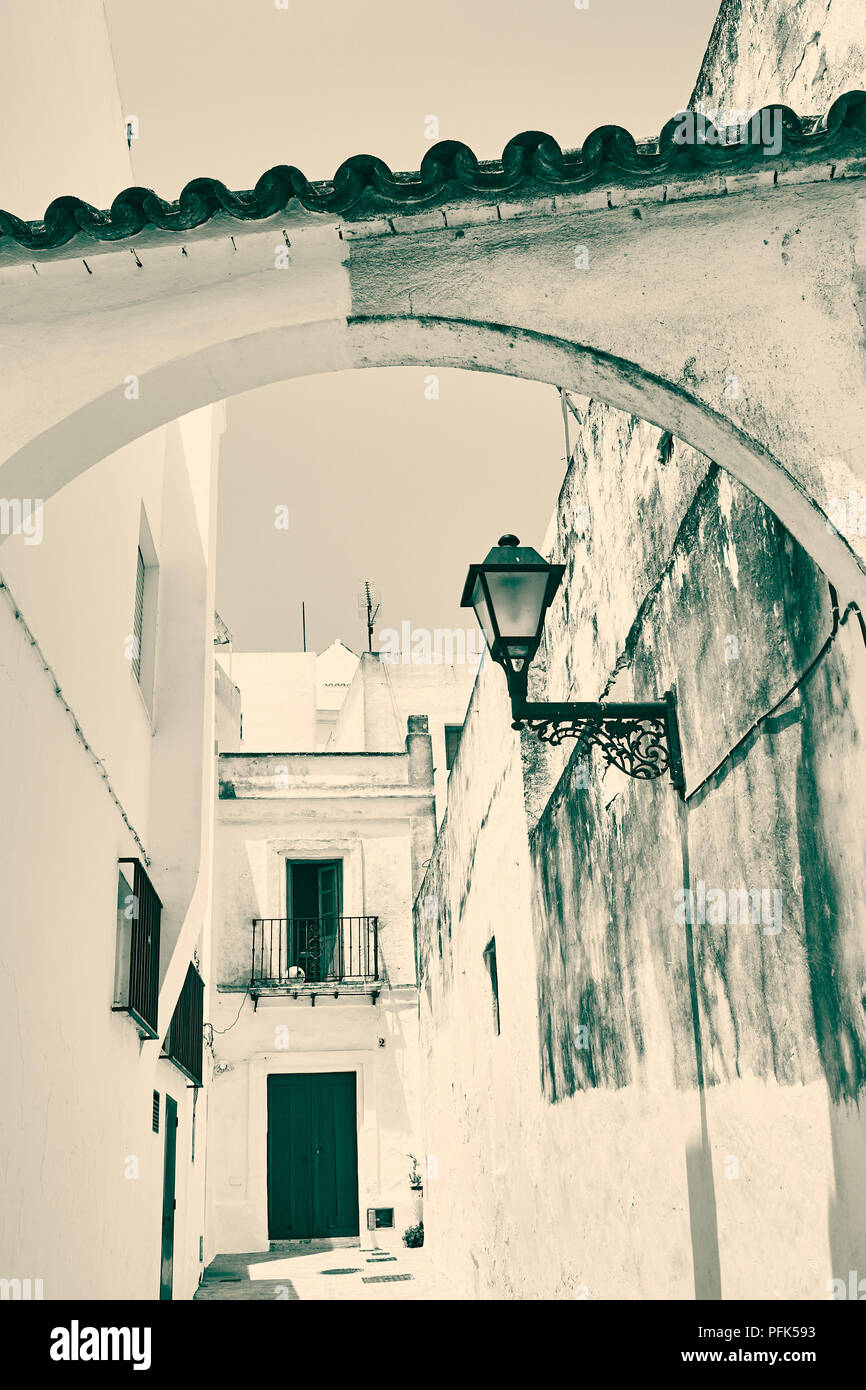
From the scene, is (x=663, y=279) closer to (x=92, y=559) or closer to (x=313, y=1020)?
(x=92, y=559)

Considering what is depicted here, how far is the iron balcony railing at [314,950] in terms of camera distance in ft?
56.9

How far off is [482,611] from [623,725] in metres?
0.69

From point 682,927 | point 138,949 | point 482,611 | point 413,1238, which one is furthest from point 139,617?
point 413,1238

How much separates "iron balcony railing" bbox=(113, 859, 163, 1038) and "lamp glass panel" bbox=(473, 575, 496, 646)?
10.9 ft

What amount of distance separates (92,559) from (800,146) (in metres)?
4.12

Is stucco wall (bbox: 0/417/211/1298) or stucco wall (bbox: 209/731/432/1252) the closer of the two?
stucco wall (bbox: 0/417/211/1298)

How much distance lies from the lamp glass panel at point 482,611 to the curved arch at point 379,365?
1154 millimetres

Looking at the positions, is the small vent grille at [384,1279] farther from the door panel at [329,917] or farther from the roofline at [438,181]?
the roofline at [438,181]

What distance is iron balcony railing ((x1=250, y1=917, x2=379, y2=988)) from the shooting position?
17.3 meters

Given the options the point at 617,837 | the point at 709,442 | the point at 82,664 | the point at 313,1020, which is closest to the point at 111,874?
the point at 82,664

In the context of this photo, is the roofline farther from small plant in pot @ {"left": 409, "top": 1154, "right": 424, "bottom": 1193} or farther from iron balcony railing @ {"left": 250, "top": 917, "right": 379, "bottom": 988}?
iron balcony railing @ {"left": 250, "top": 917, "right": 379, "bottom": 988}

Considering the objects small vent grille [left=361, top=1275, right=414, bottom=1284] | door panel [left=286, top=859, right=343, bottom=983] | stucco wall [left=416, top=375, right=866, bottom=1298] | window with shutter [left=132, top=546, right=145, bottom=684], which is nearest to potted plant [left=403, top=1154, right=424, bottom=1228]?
door panel [left=286, top=859, right=343, bottom=983]

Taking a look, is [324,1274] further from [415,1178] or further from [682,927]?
[682,927]

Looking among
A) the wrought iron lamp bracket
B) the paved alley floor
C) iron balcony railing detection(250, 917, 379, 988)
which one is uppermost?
iron balcony railing detection(250, 917, 379, 988)
